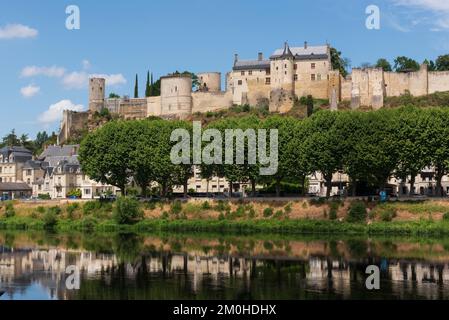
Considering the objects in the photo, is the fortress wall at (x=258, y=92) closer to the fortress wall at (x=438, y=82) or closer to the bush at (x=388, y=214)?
the fortress wall at (x=438, y=82)

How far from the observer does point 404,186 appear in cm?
8069

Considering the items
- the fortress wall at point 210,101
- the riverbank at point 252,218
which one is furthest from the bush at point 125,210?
the fortress wall at point 210,101

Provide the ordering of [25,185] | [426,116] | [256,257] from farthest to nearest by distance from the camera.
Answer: [25,185], [426,116], [256,257]

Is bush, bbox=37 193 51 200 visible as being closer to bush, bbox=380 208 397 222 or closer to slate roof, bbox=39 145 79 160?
slate roof, bbox=39 145 79 160

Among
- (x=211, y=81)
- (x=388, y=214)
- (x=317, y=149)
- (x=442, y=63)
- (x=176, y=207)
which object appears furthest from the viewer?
(x=211, y=81)

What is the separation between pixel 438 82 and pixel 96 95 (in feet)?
187

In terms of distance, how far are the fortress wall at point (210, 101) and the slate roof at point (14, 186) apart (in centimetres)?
2994

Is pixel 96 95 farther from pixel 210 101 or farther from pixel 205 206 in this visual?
pixel 205 206

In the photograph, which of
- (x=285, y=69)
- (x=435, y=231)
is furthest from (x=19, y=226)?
(x=285, y=69)

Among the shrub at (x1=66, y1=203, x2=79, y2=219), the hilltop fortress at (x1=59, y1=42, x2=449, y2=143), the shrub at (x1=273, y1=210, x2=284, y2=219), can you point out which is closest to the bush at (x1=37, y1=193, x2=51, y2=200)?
the shrub at (x1=66, y1=203, x2=79, y2=219)

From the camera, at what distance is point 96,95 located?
127438 mm

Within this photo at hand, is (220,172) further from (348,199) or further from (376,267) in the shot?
(376,267)

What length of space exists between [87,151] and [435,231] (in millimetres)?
35416

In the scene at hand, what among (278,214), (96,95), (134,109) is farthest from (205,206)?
(96,95)
